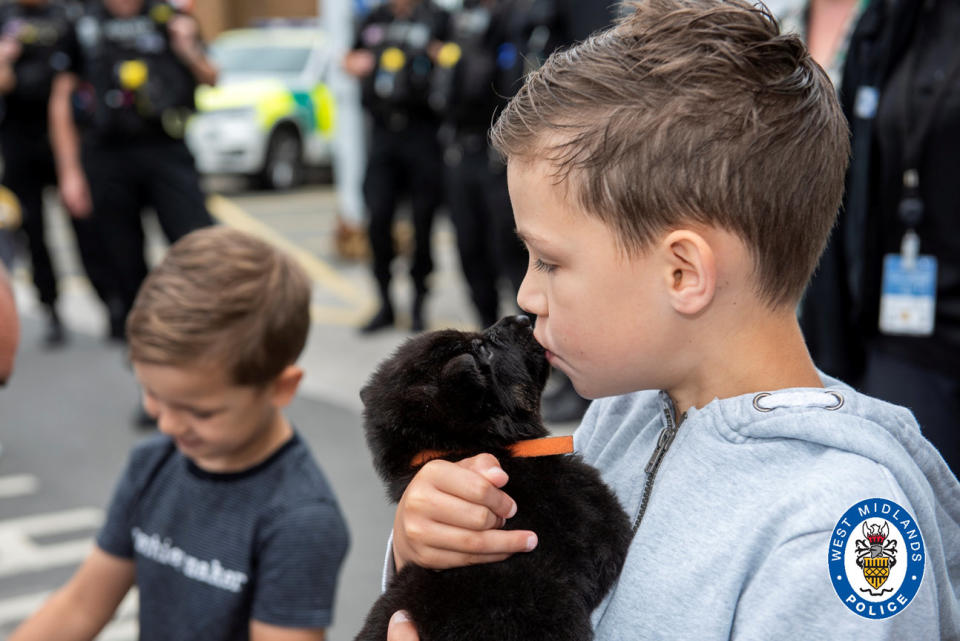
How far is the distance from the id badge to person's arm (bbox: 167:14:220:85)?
15.0 feet

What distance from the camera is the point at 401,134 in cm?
732

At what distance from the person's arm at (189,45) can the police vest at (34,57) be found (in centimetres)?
119

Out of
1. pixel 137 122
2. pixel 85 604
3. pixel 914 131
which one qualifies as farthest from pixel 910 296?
pixel 137 122

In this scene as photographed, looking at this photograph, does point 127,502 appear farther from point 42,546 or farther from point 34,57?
point 34,57

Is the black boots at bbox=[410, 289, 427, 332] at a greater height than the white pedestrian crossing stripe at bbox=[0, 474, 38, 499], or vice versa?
the white pedestrian crossing stripe at bbox=[0, 474, 38, 499]

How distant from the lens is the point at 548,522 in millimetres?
1371

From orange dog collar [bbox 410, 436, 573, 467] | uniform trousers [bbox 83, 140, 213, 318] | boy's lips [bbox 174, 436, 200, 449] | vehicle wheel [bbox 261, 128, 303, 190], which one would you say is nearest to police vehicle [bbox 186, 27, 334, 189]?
vehicle wheel [bbox 261, 128, 303, 190]

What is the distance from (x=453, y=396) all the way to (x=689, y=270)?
41 centimetres

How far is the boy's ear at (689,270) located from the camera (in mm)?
1182

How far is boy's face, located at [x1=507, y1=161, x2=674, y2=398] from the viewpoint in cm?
123

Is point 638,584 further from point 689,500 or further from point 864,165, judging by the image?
point 864,165

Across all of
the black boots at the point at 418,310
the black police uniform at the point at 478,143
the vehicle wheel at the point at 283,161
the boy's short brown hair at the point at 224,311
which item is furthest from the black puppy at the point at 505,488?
the vehicle wheel at the point at 283,161

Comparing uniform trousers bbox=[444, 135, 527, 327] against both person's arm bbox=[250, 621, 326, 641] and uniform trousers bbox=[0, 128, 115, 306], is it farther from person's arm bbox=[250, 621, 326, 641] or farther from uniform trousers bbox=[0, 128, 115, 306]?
person's arm bbox=[250, 621, 326, 641]

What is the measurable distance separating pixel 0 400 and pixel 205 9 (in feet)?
72.9
